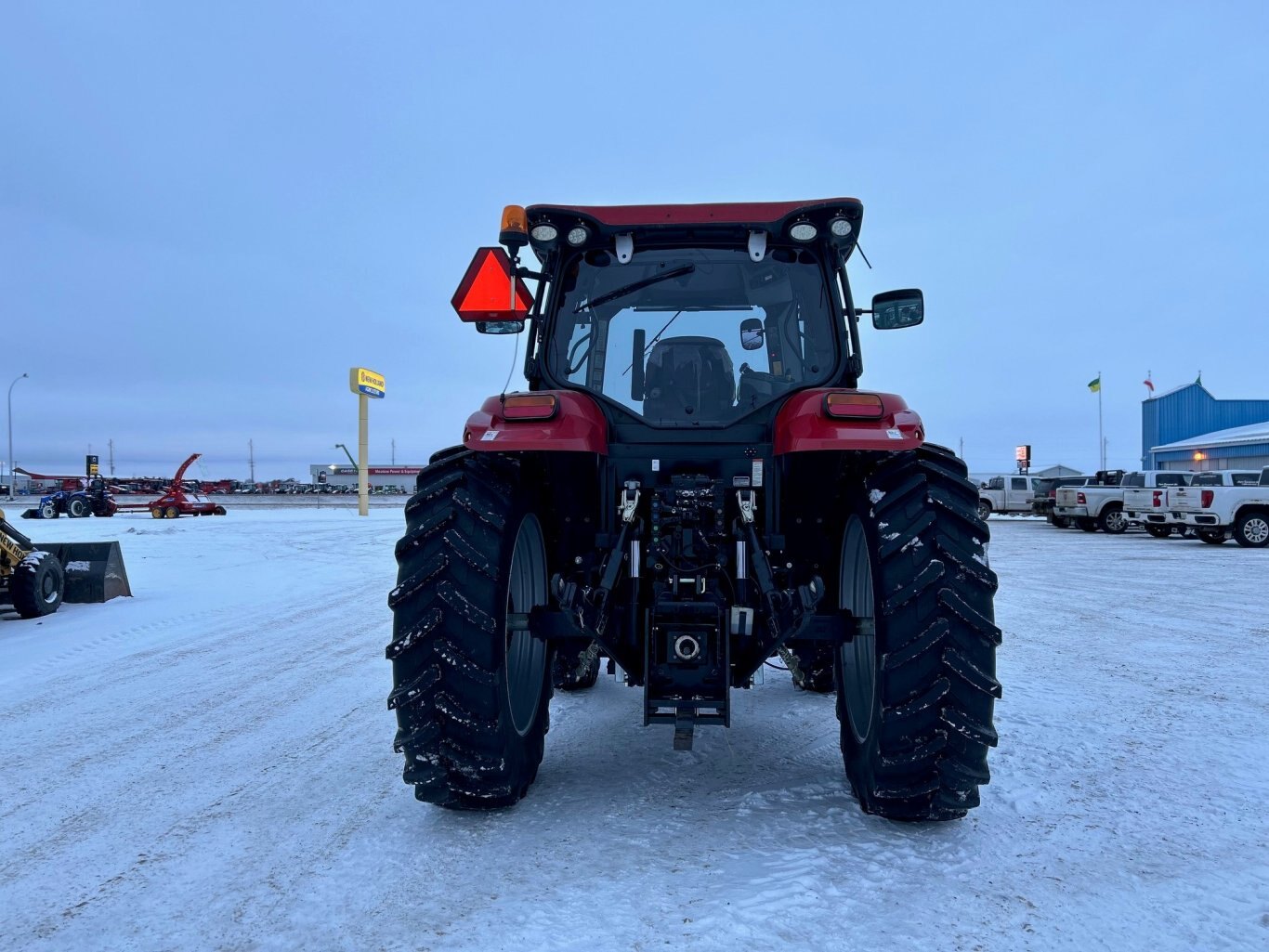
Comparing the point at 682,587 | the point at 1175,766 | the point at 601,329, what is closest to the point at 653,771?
the point at 682,587

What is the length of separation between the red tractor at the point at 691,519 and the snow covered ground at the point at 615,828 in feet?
0.98

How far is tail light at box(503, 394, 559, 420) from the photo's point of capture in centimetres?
298

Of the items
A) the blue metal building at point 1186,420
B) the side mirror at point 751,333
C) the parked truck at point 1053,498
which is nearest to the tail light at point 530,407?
the side mirror at point 751,333

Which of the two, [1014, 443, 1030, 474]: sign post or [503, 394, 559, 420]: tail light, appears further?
[1014, 443, 1030, 474]: sign post

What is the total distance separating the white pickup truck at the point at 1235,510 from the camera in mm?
17094

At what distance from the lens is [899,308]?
3.74 metres

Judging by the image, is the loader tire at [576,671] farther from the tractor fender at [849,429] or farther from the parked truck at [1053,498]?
A: the parked truck at [1053,498]

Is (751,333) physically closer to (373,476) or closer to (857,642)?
(857,642)

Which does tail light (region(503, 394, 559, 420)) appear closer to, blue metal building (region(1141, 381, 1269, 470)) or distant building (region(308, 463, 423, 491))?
blue metal building (region(1141, 381, 1269, 470))

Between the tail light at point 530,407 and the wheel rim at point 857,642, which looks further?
the wheel rim at point 857,642

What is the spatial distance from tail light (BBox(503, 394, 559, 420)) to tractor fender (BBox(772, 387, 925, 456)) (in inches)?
36.0

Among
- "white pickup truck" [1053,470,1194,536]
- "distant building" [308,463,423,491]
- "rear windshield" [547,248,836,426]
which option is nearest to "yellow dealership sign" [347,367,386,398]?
"white pickup truck" [1053,470,1194,536]

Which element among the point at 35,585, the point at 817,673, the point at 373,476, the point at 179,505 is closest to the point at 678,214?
the point at 817,673

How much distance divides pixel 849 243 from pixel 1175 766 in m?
A: 2.78
